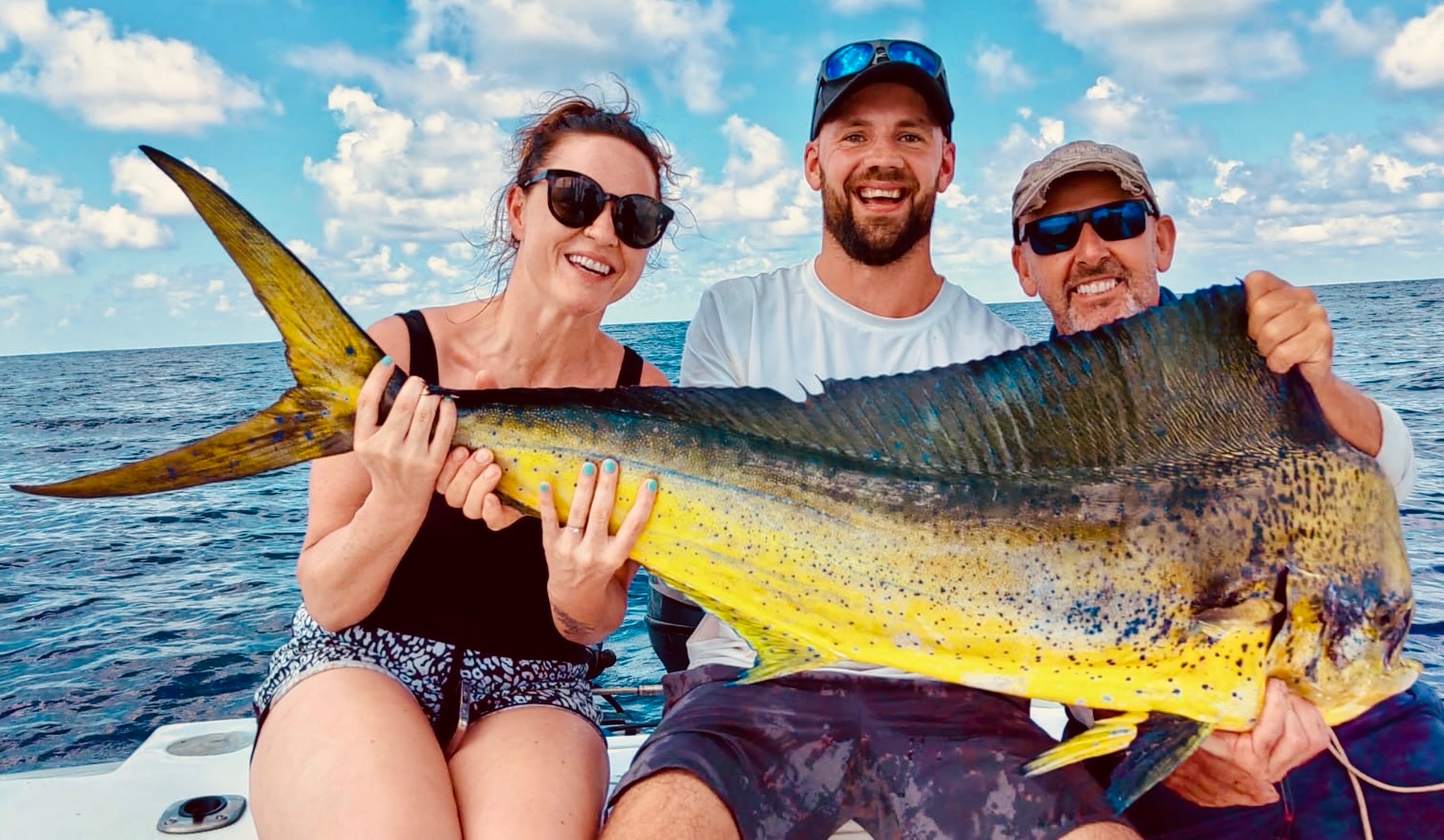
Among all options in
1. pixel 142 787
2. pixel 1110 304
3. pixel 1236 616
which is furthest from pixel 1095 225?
pixel 142 787

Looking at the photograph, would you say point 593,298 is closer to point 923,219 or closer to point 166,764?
point 923,219

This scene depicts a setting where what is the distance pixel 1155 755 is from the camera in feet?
5.95

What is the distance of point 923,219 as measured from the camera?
282cm

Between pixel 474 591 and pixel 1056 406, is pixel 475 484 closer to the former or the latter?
pixel 474 591

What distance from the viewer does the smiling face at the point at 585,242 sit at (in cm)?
247

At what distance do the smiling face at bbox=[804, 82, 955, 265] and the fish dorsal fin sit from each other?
0.82 metres

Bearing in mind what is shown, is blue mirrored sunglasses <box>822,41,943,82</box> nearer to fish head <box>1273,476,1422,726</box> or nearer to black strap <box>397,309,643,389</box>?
black strap <box>397,309,643,389</box>

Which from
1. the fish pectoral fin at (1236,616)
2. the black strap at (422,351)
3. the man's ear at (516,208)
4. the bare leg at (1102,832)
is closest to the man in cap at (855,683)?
the bare leg at (1102,832)

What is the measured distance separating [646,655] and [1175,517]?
516 cm

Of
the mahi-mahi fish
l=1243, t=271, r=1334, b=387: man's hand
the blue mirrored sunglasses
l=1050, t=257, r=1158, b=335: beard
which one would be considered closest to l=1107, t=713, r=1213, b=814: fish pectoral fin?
the mahi-mahi fish

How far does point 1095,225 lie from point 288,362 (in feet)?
6.61

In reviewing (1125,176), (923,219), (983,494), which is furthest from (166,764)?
(1125,176)

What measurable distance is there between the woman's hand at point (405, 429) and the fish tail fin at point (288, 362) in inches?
1.4

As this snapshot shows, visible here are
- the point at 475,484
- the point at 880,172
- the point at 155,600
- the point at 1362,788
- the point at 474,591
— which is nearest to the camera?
the point at 475,484
